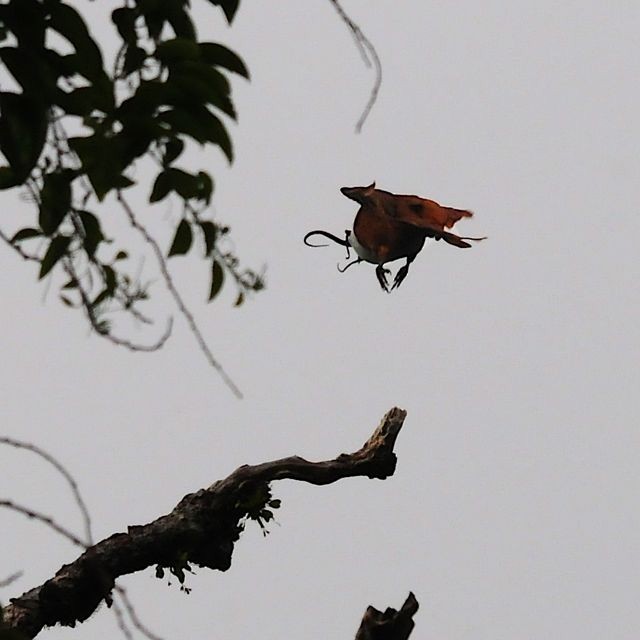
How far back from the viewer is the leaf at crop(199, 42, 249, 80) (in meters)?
0.89

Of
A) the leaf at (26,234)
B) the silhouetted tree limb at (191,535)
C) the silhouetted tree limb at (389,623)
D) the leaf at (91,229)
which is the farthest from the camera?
the silhouetted tree limb at (191,535)

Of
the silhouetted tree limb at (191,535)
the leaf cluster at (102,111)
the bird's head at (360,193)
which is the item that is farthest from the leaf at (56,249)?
the silhouetted tree limb at (191,535)

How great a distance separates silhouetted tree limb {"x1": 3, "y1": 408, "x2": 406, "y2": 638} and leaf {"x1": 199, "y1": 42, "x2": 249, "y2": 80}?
2.59 feet

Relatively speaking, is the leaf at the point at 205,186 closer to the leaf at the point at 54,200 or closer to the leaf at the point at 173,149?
the leaf at the point at 173,149

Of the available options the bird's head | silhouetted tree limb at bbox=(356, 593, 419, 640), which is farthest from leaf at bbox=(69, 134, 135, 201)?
silhouetted tree limb at bbox=(356, 593, 419, 640)

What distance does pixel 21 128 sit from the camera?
0.71 meters

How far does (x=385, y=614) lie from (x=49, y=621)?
46 centimetres

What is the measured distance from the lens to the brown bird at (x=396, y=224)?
1.27m

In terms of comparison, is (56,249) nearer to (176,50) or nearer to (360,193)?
(176,50)

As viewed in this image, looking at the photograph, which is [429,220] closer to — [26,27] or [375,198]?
[375,198]

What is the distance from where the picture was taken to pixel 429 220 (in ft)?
4.18

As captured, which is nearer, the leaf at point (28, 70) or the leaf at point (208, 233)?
the leaf at point (28, 70)

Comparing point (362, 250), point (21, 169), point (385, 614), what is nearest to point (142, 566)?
point (385, 614)

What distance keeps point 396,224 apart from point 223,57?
0.42 meters
